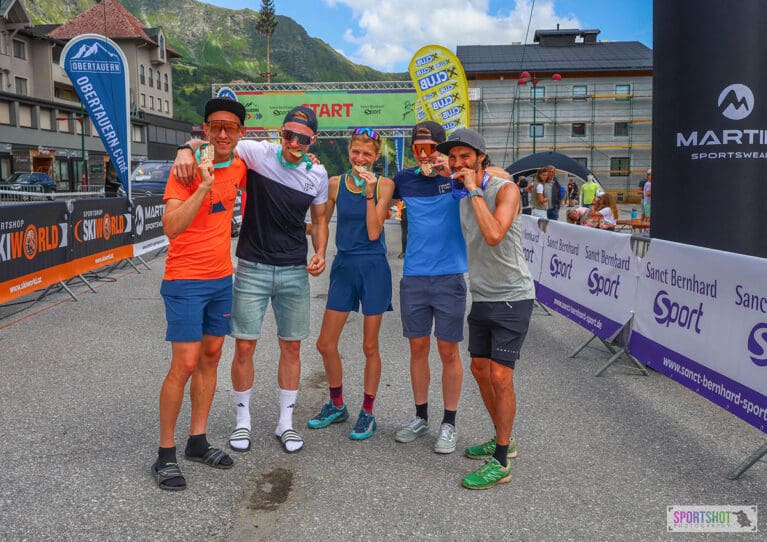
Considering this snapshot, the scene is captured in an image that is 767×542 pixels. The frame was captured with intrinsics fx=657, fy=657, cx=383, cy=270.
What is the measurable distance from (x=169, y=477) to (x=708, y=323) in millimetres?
3887

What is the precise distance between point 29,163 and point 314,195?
174 ft

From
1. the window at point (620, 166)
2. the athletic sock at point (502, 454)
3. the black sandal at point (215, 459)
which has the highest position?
the window at point (620, 166)

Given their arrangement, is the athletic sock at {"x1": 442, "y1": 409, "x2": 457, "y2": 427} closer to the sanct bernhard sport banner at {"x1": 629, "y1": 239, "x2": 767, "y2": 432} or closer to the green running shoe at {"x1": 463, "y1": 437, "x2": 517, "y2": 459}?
the green running shoe at {"x1": 463, "y1": 437, "x2": 517, "y2": 459}

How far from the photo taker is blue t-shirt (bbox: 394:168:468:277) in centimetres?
435

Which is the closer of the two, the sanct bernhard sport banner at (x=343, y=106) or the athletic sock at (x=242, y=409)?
the athletic sock at (x=242, y=409)

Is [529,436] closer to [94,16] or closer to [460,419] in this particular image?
[460,419]

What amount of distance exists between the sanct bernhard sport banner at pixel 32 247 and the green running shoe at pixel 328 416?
18.4 ft

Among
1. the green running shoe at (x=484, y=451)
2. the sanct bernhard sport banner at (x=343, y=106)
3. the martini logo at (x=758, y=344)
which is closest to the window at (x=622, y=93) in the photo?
the sanct bernhard sport banner at (x=343, y=106)

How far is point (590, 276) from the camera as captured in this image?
7254 millimetres

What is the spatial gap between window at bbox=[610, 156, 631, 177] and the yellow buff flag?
161 ft

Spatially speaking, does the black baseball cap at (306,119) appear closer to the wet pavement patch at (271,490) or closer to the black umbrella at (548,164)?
the wet pavement patch at (271,490)

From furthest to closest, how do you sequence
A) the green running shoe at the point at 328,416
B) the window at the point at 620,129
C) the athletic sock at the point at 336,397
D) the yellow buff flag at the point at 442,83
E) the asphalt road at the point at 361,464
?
the window at the point at 620,129, the yellow buff flag at the point at 442,83, the athletic sock at the point at 336,397, the green running shoe at the point at 328,416, the asphalt road at the point at 361,464

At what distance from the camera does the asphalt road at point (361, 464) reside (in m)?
3.36

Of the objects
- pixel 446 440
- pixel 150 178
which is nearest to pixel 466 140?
pixel 446 440
